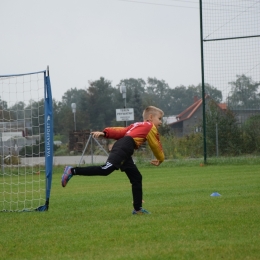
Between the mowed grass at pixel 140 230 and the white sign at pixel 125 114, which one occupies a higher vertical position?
the white sign at pixel 125 114

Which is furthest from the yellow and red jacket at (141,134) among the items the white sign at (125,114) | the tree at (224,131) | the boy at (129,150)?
the white sign at (125,114)

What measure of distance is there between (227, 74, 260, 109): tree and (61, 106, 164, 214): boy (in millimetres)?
15805

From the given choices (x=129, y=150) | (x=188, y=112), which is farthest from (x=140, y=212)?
(x=188, y=112)

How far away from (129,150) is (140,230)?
1856mm

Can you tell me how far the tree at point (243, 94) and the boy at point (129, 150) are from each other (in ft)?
51.9

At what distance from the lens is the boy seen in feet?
29.5

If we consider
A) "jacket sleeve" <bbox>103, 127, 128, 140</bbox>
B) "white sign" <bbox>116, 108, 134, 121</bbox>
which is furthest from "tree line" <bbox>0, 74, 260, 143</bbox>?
"white sign" <bbox>116, 108, 134, 121</bbox>

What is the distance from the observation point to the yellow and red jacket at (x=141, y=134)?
9.26 metres

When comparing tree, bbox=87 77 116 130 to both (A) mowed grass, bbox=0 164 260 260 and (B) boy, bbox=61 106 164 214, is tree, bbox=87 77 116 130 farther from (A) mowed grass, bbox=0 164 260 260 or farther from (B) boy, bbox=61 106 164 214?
(B) boy, bbox=61 106 164 214

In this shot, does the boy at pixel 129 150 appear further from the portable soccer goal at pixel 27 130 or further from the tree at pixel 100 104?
the tree at pixel 100 104

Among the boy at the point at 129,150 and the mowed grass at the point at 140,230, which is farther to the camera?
the boy at the point at 129,150

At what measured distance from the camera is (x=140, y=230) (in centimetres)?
754

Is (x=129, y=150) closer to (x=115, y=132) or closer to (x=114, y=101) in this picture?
(x=115, y=132)

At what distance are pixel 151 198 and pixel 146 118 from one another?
2.96 metres
